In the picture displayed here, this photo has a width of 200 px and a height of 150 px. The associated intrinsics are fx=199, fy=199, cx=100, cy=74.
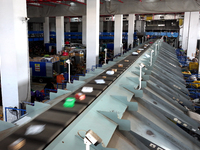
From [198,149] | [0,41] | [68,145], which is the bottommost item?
[198,149]

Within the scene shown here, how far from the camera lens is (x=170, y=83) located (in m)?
5.79

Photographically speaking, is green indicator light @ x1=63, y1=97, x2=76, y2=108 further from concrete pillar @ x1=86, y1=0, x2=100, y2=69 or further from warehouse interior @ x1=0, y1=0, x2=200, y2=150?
concrete pillar @ x1=86, y1=0, x2=100, y2=69

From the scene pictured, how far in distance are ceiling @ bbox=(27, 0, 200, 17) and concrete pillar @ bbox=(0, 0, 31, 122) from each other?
8086 millimetres

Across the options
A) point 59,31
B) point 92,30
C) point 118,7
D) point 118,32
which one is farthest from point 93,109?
point 59,31

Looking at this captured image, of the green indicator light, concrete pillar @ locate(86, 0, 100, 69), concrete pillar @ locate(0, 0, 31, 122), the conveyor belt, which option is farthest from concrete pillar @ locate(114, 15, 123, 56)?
the green indicator light

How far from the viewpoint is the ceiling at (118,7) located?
1256cm

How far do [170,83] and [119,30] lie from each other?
11829 millimetres

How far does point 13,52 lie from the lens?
5.61 metres

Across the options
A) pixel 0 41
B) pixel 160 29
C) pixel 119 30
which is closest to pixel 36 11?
pixel 119 30

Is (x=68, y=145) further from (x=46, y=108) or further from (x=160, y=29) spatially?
(x=160, y=29)

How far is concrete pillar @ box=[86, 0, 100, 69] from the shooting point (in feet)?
32.3

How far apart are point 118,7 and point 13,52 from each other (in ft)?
32.7

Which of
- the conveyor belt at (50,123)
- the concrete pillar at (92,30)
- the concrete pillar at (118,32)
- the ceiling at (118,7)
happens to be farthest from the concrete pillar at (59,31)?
the conveyor belt at (50,123)

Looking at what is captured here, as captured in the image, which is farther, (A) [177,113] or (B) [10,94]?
(B) [10,94]
